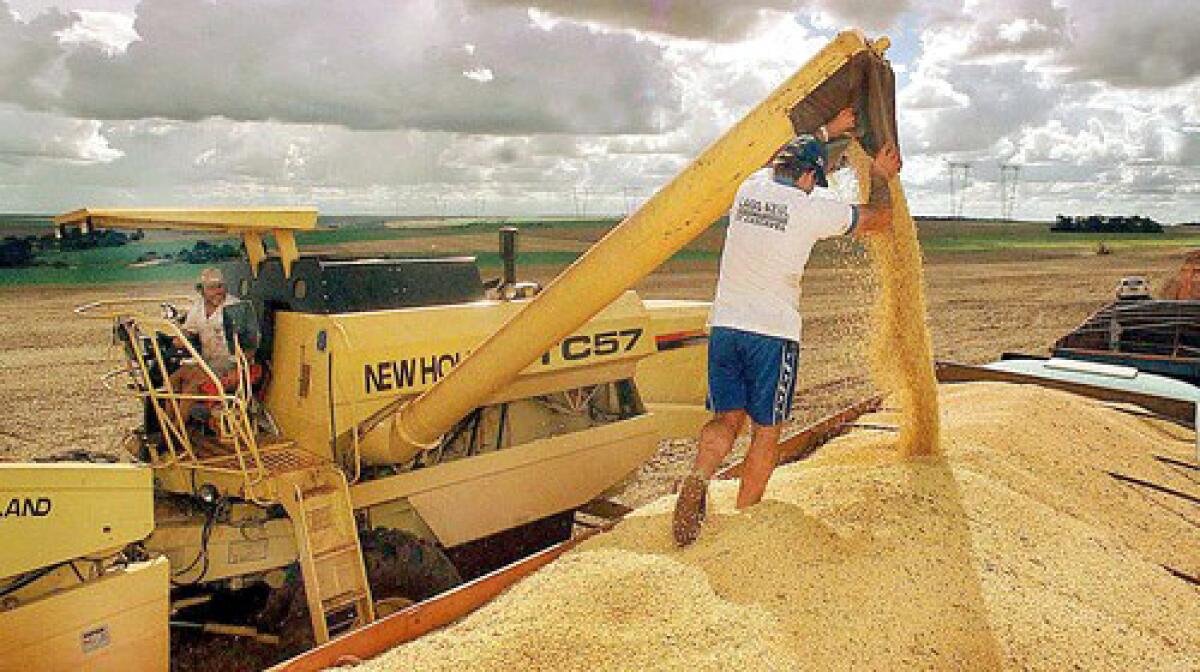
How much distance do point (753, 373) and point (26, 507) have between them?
282cm

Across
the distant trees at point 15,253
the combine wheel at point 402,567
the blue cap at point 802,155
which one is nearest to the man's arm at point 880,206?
the blue cap at point 802,155

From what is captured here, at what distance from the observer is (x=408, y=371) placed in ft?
15.5

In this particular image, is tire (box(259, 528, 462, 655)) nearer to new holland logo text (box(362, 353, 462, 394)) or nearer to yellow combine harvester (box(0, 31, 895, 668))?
yellow combine harvester (box(0, 31, 895, 668))

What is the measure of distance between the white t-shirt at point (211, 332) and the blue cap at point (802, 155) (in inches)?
109

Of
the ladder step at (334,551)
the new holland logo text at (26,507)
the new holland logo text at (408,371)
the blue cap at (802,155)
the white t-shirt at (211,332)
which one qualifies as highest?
the blue cap at (802,155)

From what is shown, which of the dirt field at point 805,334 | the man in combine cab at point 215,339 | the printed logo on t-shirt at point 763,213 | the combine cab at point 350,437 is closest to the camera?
the printed logo on t-shirt at point 763,213

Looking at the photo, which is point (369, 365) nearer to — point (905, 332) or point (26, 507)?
point (26, 507)

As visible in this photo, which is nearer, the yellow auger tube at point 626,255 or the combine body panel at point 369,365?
the yellow auger tube at point 626,255

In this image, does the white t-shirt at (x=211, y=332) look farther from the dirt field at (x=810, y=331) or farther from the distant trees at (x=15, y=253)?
the distant trees at (x=15, y=253)

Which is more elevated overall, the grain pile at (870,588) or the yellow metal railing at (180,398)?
the yellow metal railing at (180,398)

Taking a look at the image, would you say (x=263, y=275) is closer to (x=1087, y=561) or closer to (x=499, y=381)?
(x=499, y=381)

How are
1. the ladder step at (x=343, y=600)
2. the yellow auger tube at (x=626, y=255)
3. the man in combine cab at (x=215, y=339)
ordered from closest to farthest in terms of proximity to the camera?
the yellow auger tube at (x=626, y=255) < the ladder step at (x=343, y=600) < the man in combine cab at (x=215, y=339)

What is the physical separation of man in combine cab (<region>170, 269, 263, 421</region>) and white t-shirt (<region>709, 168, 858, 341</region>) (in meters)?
2.36

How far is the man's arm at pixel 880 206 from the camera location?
3912mm
